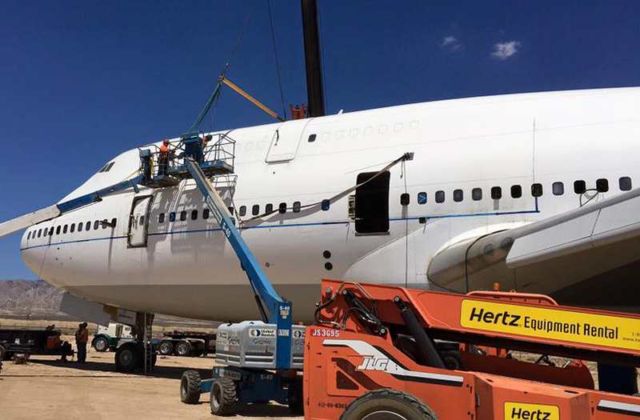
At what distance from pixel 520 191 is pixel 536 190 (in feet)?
A: 0.97

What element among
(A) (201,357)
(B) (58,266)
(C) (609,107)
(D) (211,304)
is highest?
(C) (609,107)

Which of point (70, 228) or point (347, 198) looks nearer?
point (347, 198)

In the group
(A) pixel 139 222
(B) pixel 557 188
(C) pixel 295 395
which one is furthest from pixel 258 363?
(A) pixel 139 222

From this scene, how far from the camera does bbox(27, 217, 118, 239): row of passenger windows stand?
18062mm

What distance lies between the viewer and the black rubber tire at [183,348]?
31.0m

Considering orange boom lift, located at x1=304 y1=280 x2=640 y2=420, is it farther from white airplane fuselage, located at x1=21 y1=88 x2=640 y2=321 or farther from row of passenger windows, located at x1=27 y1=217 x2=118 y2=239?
row of passenger windows, located at x1=27 y1=217 x2=118 y2=239

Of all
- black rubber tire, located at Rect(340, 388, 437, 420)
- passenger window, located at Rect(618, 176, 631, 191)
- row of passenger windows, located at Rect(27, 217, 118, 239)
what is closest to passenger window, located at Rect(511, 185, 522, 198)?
passenger window, located at Rect(618, 176, 631, 191)

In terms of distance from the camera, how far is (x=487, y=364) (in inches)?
256

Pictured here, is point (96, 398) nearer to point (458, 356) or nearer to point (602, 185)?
point (458, 356)

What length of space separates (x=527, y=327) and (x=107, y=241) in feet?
48.0

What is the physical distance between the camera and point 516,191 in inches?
464

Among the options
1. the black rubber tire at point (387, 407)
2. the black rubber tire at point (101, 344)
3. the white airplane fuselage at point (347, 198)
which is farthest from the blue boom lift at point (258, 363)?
the black rubber tire at point (101, 344)

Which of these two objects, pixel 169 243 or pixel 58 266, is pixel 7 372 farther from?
pixel 169 243

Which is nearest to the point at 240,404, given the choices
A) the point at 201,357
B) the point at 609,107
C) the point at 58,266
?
the point at 609,107
